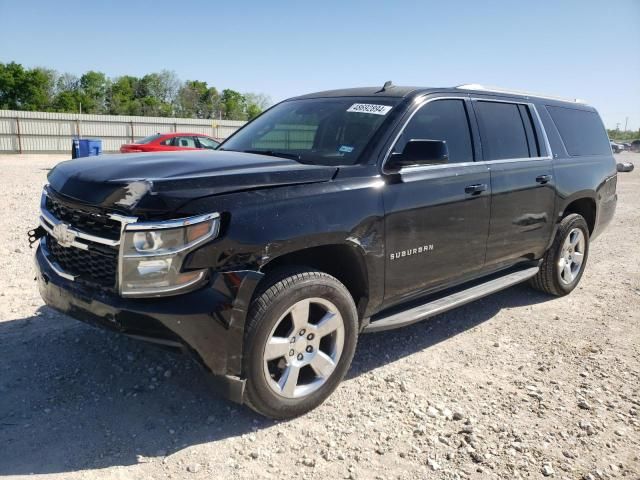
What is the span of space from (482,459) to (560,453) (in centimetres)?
45

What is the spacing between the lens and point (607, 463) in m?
2.78

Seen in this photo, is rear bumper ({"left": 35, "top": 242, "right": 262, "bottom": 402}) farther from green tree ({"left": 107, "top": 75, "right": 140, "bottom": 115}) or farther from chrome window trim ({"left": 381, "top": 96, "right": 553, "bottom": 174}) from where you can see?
green tree ({"left": 107, "top": 75, "right": 140, "bottom": 115})

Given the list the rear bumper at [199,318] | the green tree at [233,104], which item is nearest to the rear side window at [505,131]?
the rear bumper at [199,318]

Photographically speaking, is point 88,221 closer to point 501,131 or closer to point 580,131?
point 501,131

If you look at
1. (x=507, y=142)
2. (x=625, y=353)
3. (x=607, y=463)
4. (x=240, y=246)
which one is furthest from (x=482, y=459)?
(x=507, y=142)

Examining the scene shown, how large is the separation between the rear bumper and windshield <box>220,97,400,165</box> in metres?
1.19

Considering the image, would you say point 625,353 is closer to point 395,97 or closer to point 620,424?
point 620,424

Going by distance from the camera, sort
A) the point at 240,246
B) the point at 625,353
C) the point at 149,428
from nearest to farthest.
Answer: the point at 240,246, the point at 149,428, the point at 625,353

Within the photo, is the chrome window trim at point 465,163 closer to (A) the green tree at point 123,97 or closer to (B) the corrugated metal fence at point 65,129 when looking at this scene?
(B) the corrugated metal fence at point 65,129

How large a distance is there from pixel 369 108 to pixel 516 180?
4.98 feet

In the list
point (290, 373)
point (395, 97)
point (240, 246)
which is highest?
point (395, 97)

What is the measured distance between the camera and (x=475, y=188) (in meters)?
4.02

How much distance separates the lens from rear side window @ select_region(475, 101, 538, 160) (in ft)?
14.2

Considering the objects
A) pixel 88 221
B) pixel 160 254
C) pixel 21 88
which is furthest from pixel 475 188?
pixel 21 88
